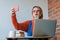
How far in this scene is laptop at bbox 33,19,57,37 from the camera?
4.31 feet

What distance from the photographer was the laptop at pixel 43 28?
131 cm

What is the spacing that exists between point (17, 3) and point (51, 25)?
1.93 meters

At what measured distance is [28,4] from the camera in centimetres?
322

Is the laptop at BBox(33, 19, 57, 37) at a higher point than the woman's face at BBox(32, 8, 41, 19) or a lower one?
lower

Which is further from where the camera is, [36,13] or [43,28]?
[36,13]

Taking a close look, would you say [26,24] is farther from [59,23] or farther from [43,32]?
→ [59,23]

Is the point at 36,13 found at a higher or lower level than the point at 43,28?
higher

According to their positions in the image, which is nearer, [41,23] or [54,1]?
[41,23]

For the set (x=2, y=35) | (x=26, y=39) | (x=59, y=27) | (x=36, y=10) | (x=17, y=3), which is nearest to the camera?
(x=26, y=39)

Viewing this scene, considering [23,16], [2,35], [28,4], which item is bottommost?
[2,35]

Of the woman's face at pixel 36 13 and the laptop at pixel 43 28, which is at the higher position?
the woman's face at pixel 36 13

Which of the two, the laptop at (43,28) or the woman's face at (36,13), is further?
the woman's face at (36,13)

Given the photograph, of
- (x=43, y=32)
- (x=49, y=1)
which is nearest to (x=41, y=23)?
(x=43, y=32)

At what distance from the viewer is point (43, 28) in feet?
4.39
